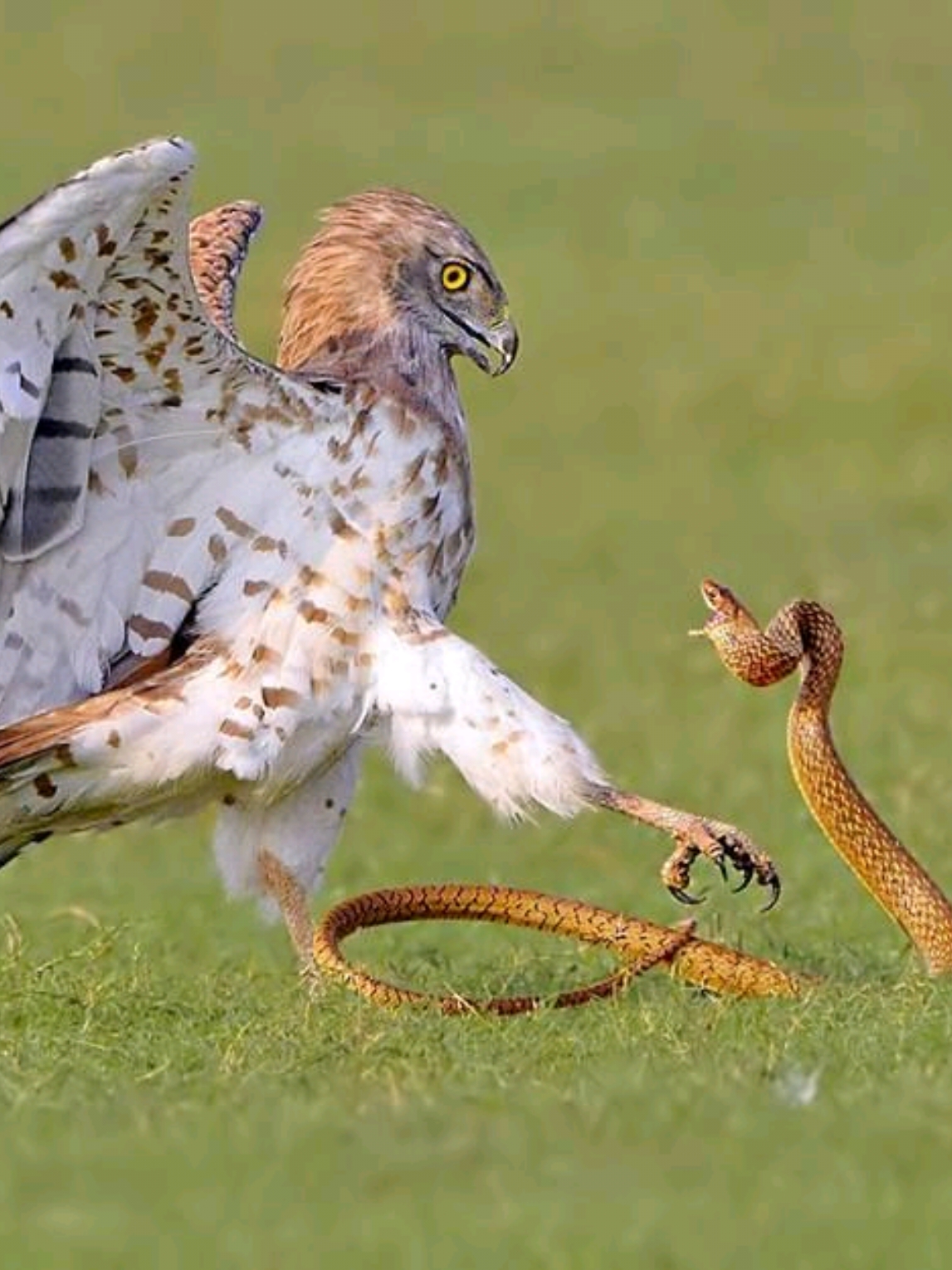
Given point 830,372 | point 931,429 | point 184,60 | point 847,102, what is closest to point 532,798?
point 931,429

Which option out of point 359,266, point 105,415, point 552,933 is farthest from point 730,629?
point 105,415

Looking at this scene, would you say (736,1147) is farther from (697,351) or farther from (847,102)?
(847,102)

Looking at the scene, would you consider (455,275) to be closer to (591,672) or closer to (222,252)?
(222,252)

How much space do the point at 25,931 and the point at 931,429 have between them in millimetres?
13159

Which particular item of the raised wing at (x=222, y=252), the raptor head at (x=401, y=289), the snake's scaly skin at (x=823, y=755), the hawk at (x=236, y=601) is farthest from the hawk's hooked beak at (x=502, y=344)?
the snake's scaly skin at (x=823, y=755)

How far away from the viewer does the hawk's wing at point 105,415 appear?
25.5ft

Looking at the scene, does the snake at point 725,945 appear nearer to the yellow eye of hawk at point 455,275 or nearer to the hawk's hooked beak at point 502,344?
the hawk's hooked beak at point 502,344

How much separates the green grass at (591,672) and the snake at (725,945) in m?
0.14

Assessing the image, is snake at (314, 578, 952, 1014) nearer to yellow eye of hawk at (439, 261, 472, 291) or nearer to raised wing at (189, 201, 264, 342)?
yellow eye of hawk at (439, 261, 472, 291)

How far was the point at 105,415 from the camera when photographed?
8477 millimetres

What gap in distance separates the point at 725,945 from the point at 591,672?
694 cm

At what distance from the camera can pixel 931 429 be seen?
22.3 metres

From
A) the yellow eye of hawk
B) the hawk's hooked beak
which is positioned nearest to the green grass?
the hawk's hooked beak

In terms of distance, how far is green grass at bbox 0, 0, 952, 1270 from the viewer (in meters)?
5.87
